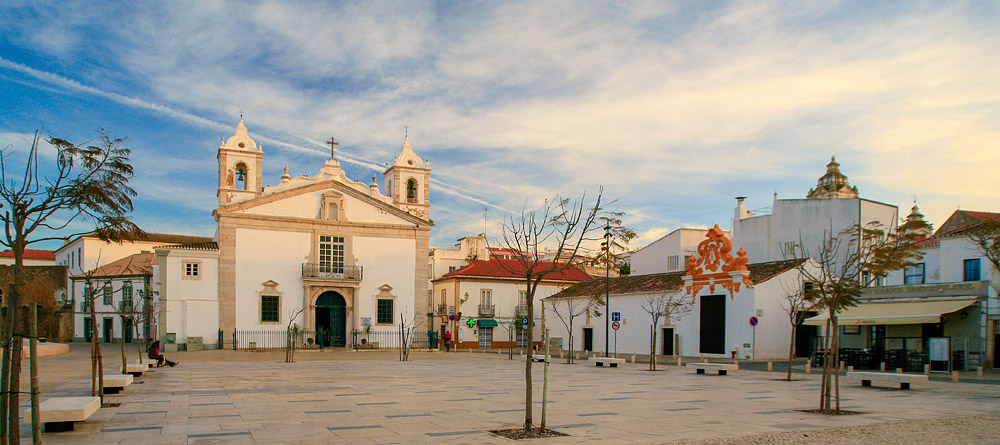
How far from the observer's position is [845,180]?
5894 cm

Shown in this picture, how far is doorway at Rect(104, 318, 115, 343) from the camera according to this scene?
54.3 metres

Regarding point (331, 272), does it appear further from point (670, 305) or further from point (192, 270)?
point (670, 305)

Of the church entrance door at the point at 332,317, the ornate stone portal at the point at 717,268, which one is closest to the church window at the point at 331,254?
the church entrance door at the point at 332,317

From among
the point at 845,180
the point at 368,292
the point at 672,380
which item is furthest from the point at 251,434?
the point at 845,180

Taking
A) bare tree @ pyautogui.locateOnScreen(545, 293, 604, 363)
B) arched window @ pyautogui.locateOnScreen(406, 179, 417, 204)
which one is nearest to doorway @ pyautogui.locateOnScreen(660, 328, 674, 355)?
bare tree @ pyautogui.locateOnScreen(545, 293, 604, 363)

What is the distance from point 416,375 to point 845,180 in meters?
48.2

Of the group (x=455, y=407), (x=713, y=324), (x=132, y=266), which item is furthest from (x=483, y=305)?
(x=455, y=407)

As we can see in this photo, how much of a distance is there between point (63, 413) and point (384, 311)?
36.6 metres

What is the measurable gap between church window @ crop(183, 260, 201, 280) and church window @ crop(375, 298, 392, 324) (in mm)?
11137

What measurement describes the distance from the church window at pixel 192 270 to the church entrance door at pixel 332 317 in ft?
24.1

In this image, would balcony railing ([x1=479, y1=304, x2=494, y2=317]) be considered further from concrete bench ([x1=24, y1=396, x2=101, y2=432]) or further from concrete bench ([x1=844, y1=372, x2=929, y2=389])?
concrete bench ([x1=24, y1=396, x2=101, y2=432])

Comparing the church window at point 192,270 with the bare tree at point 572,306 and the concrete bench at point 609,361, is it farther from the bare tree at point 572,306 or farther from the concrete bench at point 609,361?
the concrete bench at point 609,361

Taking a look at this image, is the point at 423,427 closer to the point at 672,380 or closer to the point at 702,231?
the point at 672,380

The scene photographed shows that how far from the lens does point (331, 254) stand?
4531 centimetres
